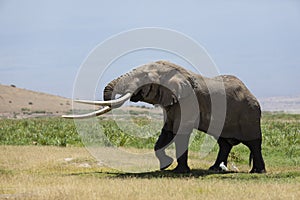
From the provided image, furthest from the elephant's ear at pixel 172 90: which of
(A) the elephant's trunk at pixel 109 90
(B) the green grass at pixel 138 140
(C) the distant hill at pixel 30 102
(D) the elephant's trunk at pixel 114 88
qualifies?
(C) the distant hill at pixel 30 102

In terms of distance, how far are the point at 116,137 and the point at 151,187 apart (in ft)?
55.5

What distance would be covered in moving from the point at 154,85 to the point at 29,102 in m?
81.9

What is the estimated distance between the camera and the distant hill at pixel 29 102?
86.2 meters

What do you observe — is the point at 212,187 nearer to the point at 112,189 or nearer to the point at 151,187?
the point at 151,187

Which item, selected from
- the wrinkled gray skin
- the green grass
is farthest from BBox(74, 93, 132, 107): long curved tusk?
the green grass

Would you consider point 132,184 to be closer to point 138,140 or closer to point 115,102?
point 115,102

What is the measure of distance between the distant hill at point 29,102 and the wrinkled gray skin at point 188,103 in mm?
69409

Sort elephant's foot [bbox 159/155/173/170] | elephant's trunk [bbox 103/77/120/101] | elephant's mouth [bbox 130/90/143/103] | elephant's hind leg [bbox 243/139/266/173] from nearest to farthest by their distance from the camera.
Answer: elephant's trunk [bbox 103/77/120/101]
elephant's mouth [bbox 130/90/143/103]
elephant's foot [bbox 159/155/173/170]
elephant's hind leg [bbox 243/139/266/173]

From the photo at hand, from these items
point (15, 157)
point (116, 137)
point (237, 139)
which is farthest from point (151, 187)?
point (116, 137)

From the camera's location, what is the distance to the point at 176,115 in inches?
567

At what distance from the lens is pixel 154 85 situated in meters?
14.1

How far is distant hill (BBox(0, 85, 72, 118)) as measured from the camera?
86.2m

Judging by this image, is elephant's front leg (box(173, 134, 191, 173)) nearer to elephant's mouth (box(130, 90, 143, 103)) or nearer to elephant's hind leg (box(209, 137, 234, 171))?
elephant's mouth (box(130, 90, 143, 103))

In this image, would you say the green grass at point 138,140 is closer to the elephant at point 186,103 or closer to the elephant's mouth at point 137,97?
the elephant at point 186,103
